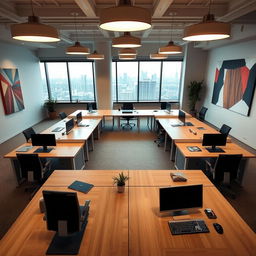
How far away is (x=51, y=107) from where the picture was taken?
9.31 m

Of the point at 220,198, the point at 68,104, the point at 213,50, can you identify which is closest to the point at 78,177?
the point at 220,198

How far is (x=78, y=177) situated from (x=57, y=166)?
1.31m

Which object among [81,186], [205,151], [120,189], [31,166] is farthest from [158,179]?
[31,166]

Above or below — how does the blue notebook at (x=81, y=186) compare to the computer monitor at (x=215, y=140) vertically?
below

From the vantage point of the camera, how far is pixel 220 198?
2.29m

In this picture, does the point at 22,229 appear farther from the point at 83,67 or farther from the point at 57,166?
the point at 83,67

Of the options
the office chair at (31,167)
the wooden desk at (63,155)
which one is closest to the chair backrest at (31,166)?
the office chair at (31,167)

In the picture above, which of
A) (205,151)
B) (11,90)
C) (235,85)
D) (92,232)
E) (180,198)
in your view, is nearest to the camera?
(92,232)

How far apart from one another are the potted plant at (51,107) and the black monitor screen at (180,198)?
8.66m

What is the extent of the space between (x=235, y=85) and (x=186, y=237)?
6.34 meters

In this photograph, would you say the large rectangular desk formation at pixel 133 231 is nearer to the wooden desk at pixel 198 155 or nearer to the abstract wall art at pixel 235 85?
the wooden desk at pixel 198 155

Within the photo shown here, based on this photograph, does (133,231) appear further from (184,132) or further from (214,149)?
(184,132)

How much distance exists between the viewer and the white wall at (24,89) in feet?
21.1

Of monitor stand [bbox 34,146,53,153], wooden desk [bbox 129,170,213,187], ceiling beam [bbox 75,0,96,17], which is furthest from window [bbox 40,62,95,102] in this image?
wooden desk [bbox 129,170,213,187]
